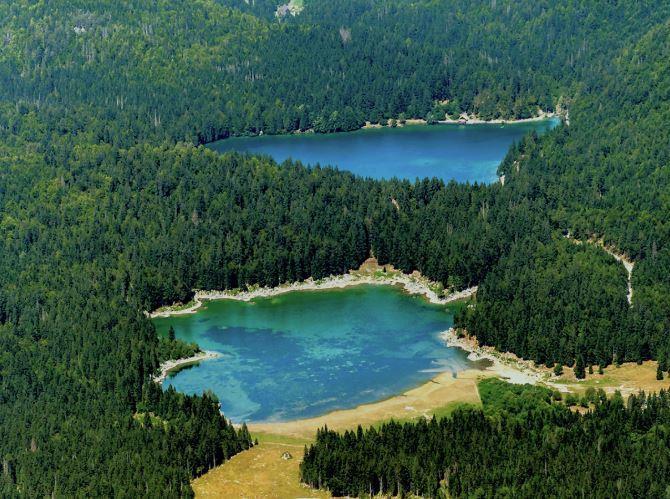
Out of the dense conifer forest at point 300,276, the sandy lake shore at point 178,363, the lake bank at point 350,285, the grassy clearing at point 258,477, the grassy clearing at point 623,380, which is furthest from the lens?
the lake bank at point 350,285

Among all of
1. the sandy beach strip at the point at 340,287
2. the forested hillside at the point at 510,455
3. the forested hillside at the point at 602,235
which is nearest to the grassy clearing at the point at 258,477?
the forested hillside at the point at 510,455

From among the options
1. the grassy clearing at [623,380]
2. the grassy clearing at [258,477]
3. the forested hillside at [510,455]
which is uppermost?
the grassy clearing at [623,380]

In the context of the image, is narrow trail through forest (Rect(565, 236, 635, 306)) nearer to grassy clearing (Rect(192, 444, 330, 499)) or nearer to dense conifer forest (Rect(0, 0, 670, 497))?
dense conifer forest (Rect(0, 0, 670, 497))

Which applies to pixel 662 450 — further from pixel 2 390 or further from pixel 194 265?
pixel 194 265

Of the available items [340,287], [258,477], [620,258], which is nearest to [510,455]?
[258,477]

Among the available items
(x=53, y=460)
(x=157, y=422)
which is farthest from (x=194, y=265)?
(x=53, y=460)

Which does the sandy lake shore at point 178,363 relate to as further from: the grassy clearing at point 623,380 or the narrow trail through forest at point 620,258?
the narrow trail through forest at point 620,258

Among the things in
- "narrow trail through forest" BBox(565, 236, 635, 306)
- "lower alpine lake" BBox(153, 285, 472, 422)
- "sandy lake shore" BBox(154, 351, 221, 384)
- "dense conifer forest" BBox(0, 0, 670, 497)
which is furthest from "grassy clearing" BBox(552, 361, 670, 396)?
"sandy lake shore" BBox(154, 351, 221, 384)

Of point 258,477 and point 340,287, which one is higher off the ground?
point 340,287

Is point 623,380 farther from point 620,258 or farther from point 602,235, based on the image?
point 602,235
